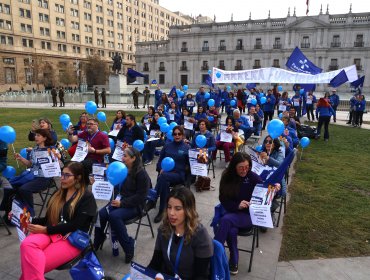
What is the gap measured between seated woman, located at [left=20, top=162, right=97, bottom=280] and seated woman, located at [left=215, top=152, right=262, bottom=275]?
1798 mm

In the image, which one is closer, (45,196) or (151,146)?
(45,196)

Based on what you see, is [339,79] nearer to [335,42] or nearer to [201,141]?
[201,141]

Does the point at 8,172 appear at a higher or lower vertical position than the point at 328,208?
higher

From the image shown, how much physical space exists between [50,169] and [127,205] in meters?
1.97

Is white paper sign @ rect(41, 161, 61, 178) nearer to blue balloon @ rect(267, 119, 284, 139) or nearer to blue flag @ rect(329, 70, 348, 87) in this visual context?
blue balloon @ rect(267, 119, 284, 139)

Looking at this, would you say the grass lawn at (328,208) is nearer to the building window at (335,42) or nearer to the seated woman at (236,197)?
the seated woman at (236,197)

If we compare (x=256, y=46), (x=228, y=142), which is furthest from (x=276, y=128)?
(x=256, y=46)

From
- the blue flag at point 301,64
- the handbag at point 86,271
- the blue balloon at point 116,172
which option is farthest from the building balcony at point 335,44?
the handbag at point 86,271

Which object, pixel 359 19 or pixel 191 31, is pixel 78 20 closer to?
pixel 191 31

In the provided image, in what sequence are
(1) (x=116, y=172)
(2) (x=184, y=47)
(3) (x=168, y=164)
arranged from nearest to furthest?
(1) (x=116, y=172)
(3) (x=168, y=164)
(2) (x=184, y=47)

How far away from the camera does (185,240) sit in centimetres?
269

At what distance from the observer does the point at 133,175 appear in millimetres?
4387

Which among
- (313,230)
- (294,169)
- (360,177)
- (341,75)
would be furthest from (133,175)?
(341,75)

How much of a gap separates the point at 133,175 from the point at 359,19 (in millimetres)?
62475
